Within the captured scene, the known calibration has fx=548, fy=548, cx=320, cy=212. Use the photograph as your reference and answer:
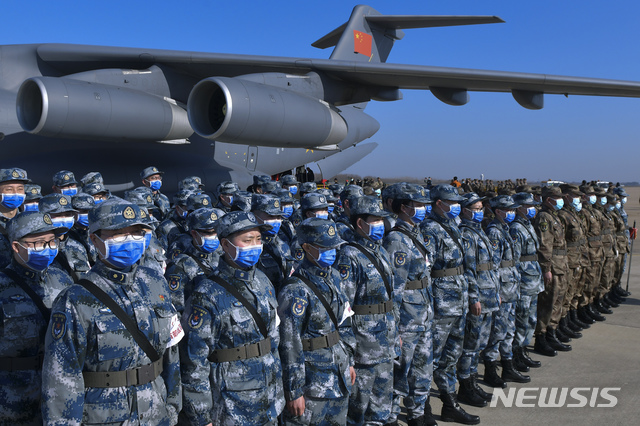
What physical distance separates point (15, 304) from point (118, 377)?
86 centimetres

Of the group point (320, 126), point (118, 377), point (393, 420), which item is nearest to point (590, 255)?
point (320, 126)

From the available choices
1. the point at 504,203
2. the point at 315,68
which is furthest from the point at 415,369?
the point at 315,68

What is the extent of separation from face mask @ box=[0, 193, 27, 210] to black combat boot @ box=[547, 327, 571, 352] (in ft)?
22.4

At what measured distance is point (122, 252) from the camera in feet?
8.48

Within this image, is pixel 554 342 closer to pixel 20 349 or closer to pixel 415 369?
pixel 415 369

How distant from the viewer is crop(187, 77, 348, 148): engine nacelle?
8203mm

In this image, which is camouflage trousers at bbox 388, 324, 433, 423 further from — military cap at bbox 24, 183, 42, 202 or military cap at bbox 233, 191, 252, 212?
military cap at bbox 24, 183, 42, 202

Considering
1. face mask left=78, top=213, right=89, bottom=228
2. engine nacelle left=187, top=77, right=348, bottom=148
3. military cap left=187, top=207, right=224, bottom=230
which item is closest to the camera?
military cap left=187, top=207, right=224, bottom=230

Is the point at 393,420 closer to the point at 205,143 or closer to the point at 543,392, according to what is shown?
the point at 543,392

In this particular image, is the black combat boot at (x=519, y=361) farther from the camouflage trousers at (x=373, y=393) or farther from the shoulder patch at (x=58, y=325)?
the shoulder patch at (x=58, y=325)

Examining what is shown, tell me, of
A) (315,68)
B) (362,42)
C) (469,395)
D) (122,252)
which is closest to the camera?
(122,252)

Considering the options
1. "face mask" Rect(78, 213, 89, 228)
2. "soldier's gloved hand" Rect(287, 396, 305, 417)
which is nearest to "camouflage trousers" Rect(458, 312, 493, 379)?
"soldier's gloved hand" Rect(287, 396, 305, 417)

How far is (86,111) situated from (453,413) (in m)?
6.62

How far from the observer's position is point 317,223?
3553mm
